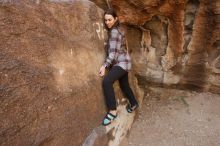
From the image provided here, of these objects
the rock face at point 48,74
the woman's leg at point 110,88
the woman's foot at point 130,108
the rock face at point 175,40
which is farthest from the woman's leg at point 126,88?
the rock face at point 175,40

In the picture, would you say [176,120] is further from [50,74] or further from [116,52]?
[50,74]

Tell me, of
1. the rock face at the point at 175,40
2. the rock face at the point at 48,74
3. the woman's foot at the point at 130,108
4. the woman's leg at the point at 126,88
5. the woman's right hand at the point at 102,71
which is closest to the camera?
the rock face at the point at 48,74

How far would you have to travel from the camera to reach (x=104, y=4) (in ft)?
13.3

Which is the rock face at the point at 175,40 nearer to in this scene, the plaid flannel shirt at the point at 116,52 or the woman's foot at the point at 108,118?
the plaid flannel shirt at the point at 116,52

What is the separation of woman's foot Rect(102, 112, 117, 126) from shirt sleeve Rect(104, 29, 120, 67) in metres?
0.60

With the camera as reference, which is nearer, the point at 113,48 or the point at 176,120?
the point at 113,48

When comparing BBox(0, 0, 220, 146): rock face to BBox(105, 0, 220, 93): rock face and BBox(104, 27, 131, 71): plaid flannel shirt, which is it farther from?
A: BBox(104, 27, 131, 71): plaid flannel shirt

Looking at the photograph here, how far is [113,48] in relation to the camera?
3.20 m

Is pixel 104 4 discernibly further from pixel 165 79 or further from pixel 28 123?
pixel 28 123

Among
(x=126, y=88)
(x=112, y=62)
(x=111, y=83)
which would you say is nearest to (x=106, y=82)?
(x=111, y=83)

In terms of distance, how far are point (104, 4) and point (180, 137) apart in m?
2.28

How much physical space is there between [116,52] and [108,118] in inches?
32.1

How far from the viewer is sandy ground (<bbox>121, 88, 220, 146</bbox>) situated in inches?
140

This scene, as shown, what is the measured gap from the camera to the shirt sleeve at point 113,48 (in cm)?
319
